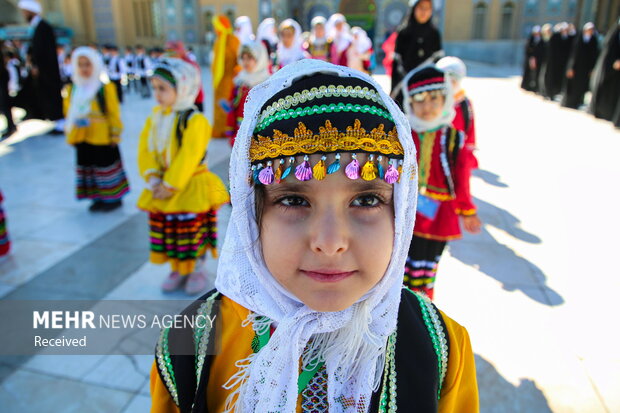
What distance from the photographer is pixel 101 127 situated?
4.02 metres

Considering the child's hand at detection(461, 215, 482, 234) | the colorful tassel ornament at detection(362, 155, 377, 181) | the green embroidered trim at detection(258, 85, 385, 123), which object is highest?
the green embroidered trim at detection(258, 85, 385, 123)

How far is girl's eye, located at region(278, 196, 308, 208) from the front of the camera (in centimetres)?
87

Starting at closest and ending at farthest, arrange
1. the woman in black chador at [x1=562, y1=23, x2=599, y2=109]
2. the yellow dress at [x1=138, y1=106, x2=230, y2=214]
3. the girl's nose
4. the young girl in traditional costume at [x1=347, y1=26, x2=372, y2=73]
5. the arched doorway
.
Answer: the girl's nose, the yellow dress at [x1=138, y1=106, x2=230, y2=214], the young girl in traditional costume at [x1=347, y1=26, x2=372, y2=73], the woman in black chador at [x1=562, y1=23, x2=599, y2=109], the arched doorway

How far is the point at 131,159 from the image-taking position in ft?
20.2

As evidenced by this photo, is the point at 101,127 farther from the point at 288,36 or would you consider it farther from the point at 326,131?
the point at 326,131

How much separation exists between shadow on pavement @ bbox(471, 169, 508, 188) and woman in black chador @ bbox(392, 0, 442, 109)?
1.55 m

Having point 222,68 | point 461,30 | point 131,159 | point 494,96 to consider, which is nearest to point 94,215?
point 131,159

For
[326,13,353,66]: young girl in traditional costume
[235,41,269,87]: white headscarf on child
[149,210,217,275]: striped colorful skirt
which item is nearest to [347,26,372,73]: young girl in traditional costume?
[326,13,353,66]: young girl in traditional costume

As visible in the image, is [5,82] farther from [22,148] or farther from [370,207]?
[370,207]

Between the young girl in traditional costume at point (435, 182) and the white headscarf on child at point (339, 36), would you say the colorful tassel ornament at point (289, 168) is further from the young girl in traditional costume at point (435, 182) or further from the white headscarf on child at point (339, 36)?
the white headscarf on child at point (339, 36)

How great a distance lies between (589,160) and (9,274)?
677cm

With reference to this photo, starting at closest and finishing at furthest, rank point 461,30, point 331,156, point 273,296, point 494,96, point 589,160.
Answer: point 331,156
point 273,296
point 589,160
point 494,96
point 461,30

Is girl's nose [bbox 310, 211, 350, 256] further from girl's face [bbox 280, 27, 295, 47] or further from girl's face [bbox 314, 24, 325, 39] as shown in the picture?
girl's face [bbox 314, 24, 325, 39]

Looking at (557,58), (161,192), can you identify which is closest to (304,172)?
(161,192)
